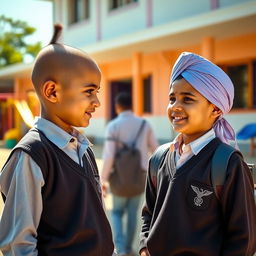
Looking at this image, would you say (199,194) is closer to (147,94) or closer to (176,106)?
(176,106)

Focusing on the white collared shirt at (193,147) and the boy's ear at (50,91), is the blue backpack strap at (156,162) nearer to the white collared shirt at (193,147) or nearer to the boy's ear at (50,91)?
the white collared shirt at (193,147)

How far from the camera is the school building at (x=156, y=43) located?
1006 centimetres

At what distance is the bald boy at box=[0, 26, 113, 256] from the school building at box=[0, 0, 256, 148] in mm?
7449

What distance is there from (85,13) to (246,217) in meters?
15.9

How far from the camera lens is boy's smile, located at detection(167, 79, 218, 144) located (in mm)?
1751

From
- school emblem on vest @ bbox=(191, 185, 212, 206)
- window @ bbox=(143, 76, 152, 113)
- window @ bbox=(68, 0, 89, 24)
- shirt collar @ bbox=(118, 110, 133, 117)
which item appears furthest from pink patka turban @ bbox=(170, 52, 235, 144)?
window @ bbox=(68, 0, 89, 24)

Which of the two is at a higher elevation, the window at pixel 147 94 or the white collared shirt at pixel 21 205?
the white collared shirt at pixel 21 205

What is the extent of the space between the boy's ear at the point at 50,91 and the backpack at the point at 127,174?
8.51 ft

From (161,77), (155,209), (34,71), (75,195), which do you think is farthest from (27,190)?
(161,77)

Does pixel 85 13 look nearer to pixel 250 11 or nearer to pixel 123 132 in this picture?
pixel 250 11

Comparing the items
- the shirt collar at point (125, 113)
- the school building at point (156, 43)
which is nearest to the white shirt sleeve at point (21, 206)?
the shirt collar at point (125, 113)

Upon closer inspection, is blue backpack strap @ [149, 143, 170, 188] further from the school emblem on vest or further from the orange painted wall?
the orange painted wall

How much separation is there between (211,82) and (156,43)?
402 inches

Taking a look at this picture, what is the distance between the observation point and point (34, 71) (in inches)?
62.0
